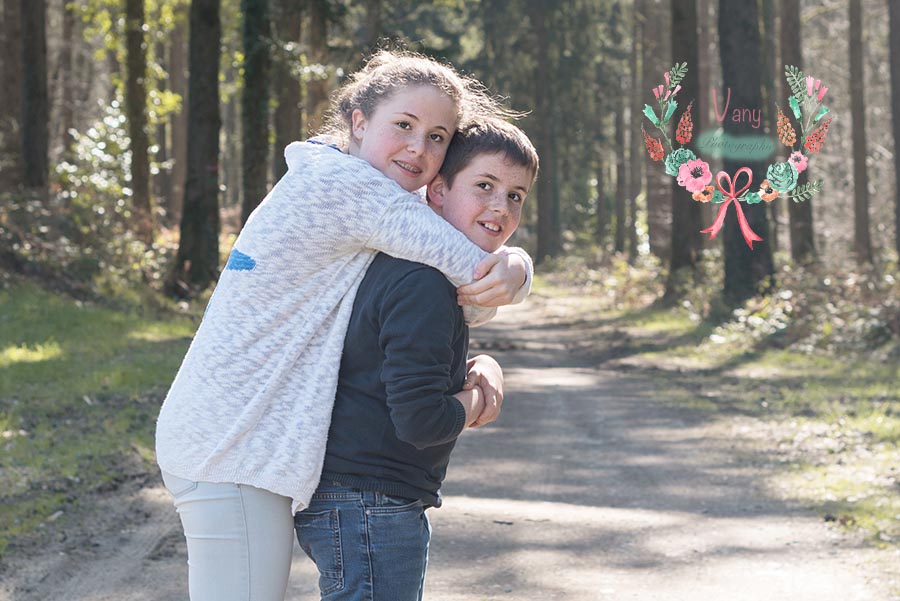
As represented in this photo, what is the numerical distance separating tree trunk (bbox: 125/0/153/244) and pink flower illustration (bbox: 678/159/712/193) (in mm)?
21698

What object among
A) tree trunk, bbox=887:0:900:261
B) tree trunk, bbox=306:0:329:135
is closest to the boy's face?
tree trunk, bbox=306:0:329:135

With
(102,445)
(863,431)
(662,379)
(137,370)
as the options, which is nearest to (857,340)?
(662,379)

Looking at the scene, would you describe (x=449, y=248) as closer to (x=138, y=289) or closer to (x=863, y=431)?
(x=863, y=431)

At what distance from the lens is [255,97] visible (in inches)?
768

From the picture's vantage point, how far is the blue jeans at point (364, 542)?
2.95 meters

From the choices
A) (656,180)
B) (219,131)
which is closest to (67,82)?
(219,131)

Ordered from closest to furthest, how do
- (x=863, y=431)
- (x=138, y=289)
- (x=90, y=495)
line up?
(x=90, y=495) < (x=863, y=431) < (x=138, y=289)

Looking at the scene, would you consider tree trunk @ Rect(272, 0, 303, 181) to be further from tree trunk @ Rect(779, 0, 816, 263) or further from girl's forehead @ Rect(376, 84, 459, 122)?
girl's forehead @ Rect(376, 84, 459, 122)

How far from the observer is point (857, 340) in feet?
56.3

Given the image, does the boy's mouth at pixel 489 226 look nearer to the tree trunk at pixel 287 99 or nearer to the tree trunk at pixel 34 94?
the tree trunk at pixel 34 94

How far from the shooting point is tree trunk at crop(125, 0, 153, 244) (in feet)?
79.1

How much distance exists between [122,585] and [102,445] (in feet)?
9.71

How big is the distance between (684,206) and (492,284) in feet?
72.5

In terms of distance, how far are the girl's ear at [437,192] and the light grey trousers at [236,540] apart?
2.84ft
